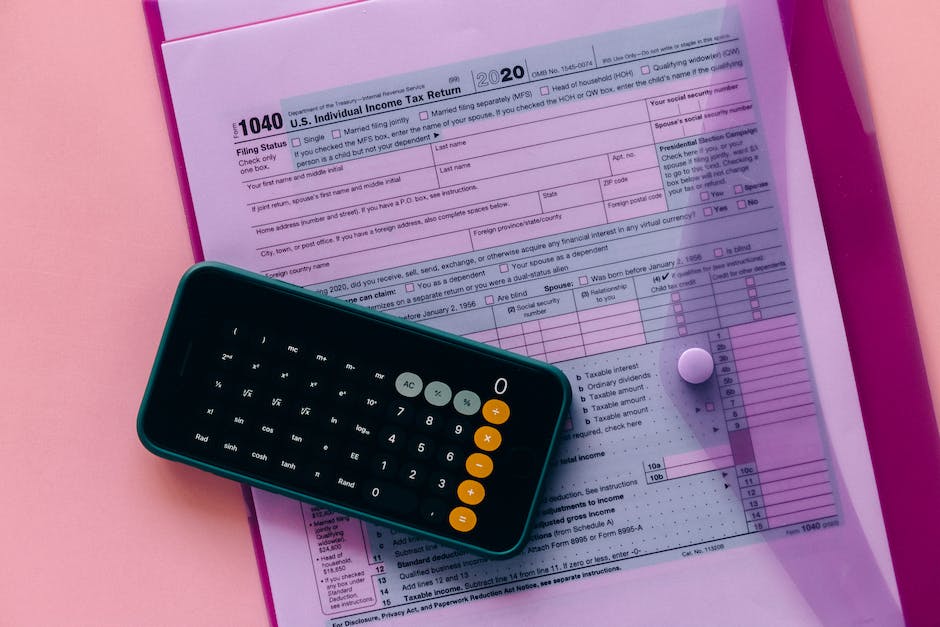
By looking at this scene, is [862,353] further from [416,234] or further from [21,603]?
[21,603]

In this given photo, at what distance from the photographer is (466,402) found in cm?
38

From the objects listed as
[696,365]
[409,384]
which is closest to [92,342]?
[409,384]

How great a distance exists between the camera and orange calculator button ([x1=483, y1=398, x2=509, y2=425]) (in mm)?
383

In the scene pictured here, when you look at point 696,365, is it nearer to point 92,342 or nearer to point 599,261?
point 599,261

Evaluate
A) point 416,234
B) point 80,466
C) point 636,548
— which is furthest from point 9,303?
point 636,548

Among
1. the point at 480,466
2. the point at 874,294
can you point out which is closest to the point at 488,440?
the point at 480,466

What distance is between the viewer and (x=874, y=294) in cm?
39

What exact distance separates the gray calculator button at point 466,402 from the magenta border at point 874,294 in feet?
0.64

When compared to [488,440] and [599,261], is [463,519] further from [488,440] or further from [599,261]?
[599,261]

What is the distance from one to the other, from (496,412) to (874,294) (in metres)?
0.20

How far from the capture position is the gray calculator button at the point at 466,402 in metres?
0.38

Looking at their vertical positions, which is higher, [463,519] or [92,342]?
[92,342]

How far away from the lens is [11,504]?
40cm

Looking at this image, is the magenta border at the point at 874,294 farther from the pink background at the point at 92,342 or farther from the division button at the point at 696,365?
the pink background at the point at 92,342
